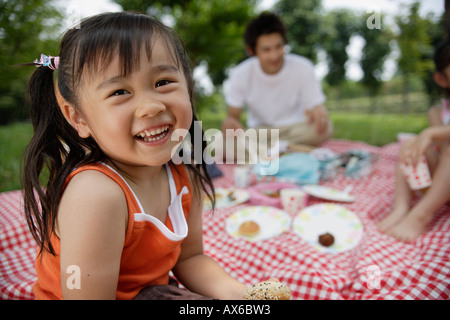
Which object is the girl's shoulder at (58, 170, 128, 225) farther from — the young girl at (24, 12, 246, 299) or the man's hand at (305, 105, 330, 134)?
the man's hand at (305, 105, 330, 134)

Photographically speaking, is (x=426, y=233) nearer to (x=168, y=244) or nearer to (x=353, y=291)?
(x=353, y=291)

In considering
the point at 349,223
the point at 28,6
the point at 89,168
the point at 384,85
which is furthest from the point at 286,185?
the point at 384,85

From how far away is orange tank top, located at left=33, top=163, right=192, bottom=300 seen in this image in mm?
716

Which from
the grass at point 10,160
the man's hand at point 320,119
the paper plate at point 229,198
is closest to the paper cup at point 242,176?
the paper plate at point 229,198

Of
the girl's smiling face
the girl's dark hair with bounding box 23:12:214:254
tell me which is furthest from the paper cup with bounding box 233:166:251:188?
the girl's smiling face

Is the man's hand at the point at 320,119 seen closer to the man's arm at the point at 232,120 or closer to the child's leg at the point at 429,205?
the man's arm at the point at 232,120

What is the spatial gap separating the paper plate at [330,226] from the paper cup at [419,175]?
0.38 metres

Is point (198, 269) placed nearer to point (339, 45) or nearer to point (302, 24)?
point (302, 24)

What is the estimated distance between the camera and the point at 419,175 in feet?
5.54

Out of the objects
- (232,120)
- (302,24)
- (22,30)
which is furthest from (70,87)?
(302,24)

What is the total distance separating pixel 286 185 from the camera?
205cm

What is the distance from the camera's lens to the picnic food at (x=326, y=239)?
1.46 m

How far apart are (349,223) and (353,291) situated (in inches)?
19.3

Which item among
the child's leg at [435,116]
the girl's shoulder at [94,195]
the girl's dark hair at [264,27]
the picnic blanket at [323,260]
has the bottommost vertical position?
the picnic blanket at [323,260]
